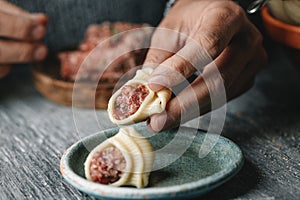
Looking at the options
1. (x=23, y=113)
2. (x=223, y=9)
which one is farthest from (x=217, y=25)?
(x=23, y=113)

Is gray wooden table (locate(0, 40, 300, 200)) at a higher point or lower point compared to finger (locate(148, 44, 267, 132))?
lower

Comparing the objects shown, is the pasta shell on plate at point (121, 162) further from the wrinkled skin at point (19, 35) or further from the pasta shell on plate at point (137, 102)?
the wrinkled skin at point (19, 35)

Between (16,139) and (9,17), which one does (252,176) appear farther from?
(9,17)

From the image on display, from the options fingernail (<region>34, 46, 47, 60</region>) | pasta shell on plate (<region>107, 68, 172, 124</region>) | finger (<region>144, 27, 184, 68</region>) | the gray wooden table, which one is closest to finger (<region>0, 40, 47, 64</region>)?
fingernail (<region>34, 46, 47, 60</region>)

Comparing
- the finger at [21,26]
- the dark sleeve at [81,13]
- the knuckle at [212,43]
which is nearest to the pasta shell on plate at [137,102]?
the knuckle at [212,43]

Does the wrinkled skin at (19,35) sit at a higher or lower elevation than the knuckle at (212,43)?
lower

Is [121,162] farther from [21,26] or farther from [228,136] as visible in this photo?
[21,26]

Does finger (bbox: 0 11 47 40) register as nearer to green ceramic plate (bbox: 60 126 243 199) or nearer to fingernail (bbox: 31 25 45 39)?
fingernail (bbox: 31 25 45 39)

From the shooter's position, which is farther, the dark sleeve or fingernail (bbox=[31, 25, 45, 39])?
the dark sleeve
